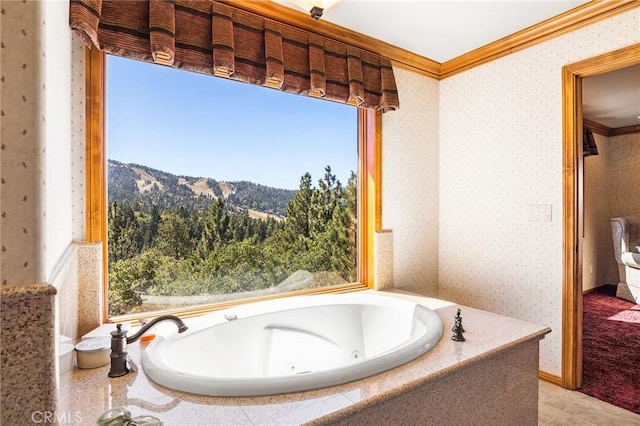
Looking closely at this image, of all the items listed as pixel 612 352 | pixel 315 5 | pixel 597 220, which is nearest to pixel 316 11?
pixel 315 5

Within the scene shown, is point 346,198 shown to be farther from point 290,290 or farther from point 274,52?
point 274,52

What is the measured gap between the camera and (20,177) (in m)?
0.69

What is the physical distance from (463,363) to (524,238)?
4.84 ft

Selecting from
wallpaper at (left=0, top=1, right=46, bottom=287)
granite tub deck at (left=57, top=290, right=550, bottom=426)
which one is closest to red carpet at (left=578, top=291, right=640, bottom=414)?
granite tub deck at (left=57, top=290, right=550, bottom=426)

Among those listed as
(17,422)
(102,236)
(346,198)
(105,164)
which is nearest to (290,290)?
(346,198)

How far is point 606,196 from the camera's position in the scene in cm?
507

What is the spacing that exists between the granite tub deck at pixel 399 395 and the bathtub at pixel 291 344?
36mm

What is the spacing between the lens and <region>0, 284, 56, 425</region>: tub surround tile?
653mm

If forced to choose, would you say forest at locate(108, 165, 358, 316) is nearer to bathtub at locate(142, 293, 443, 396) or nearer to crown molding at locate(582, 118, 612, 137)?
bathtub at locate(142, 293, 443, 396)

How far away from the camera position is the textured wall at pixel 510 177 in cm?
218

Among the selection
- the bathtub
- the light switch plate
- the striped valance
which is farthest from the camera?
the light switch plate

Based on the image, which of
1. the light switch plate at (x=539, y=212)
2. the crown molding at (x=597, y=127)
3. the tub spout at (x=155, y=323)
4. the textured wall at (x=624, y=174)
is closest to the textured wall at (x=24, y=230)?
the tub spout at (x=155, y=323)

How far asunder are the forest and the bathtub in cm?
27

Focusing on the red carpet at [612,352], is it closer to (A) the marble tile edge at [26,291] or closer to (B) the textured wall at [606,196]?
(B) the textured wall at [606,196]
